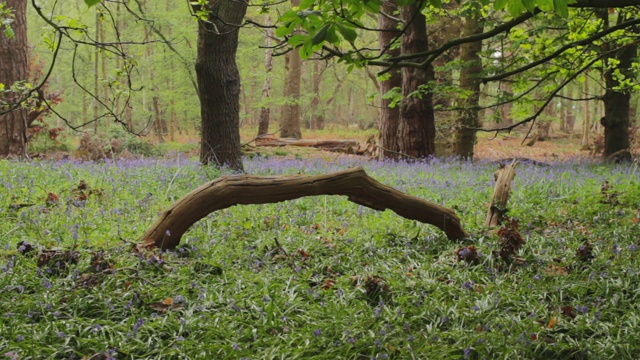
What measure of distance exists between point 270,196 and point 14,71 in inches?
373

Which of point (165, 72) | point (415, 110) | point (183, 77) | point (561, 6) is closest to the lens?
point (561, 6)

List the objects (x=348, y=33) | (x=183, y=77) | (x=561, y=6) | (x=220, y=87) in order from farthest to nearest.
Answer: (x=183, y=77)
(x=220, y=87)
(x=348, y=33)
(x=561, y=6)

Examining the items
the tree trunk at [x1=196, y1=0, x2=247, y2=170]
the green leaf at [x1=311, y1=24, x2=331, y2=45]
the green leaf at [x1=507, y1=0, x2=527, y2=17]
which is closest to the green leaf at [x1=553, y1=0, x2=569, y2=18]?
the green leaf at [x1=507, y1=0, x2=527, y2=17]

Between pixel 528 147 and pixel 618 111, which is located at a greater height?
pixel 618 111

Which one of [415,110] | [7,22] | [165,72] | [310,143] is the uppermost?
[165,72]

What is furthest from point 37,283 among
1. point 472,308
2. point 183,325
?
point 472,308

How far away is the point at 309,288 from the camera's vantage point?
12.8 feet

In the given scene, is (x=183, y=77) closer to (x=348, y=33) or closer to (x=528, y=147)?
(x=528, y=147)

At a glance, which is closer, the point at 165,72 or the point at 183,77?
the point at 183,77

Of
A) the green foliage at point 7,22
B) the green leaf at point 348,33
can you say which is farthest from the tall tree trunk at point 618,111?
the green foliage at point 7,22

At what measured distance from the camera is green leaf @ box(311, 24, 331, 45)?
103 inches

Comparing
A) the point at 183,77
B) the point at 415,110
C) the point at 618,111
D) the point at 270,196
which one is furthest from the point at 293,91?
the point at 270,196

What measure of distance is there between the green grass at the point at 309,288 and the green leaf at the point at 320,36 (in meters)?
1.63

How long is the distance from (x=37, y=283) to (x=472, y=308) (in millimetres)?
3021
